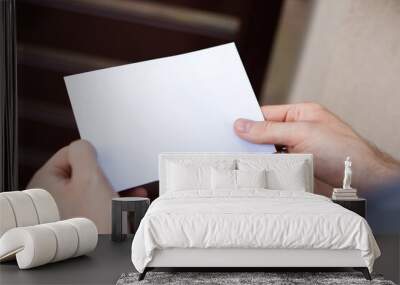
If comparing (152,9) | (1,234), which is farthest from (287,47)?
(1,234)

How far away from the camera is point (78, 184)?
21.2 feet

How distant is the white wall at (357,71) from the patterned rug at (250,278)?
201 cm

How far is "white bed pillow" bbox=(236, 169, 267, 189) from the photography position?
5.86 metres

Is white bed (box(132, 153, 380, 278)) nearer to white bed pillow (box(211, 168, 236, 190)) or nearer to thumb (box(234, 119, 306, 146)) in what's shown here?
white bed pillow (box(211, 168, 236, 190))

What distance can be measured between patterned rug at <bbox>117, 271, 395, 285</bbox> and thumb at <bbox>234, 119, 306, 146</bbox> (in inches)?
69.3

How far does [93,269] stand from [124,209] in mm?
1107

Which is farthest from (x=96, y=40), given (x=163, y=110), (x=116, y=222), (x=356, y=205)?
(x=356, y=205)

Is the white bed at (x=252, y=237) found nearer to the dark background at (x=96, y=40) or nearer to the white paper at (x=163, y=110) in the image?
the white paper at (x=163, y=110)

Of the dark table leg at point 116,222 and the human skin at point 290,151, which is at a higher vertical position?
the human skin at point 290,151

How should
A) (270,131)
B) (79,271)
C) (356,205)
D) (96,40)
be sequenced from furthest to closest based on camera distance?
(96,40)
(270,131)
(356,205)
(79,271)

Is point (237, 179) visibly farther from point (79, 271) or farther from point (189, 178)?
point (79, 271)

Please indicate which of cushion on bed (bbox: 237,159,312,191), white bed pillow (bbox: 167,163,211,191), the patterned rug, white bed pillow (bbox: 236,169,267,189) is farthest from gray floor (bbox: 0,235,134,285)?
cushion on bed (bbox: 237,159,312,191)

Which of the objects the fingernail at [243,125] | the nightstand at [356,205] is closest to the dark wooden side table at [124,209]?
the fingernail at [243,125]

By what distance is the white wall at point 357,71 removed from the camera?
6367mm
